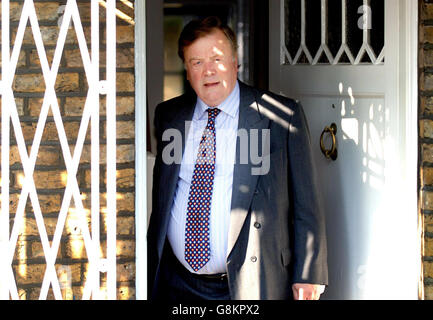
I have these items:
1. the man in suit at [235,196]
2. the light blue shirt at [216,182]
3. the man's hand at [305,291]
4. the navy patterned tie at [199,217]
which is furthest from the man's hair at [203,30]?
the man's hand at [305,291]

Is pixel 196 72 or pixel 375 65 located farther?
pixel 375 65

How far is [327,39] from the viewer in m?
3.85

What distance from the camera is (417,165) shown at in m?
3.34

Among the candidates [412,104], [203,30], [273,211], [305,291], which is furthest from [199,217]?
[412,104]

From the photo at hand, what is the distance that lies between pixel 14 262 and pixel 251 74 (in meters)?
2.73

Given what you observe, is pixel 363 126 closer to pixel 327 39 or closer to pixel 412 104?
pixel 412 104

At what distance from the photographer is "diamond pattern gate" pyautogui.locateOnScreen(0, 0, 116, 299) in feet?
10.1

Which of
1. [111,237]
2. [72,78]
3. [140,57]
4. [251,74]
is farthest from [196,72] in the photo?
[251,74]

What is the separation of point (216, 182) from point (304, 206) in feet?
1.21

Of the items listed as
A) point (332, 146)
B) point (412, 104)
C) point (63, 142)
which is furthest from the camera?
point (332, 146)

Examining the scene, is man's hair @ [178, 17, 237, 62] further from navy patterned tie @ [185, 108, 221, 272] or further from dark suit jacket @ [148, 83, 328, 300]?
navy patterned tie @ [185, 108, 221, 272]

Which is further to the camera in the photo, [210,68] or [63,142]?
[210,68]

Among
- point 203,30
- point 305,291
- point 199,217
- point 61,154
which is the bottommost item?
point 305,291

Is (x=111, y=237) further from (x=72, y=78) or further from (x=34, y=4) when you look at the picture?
(x=34, y=4)
